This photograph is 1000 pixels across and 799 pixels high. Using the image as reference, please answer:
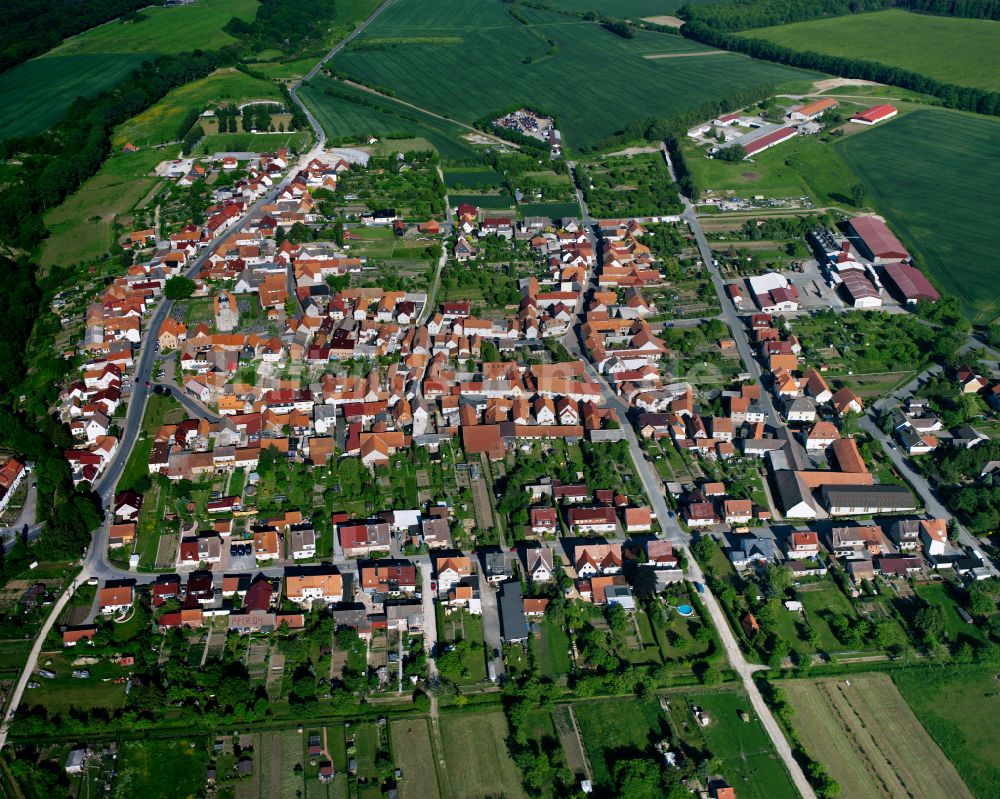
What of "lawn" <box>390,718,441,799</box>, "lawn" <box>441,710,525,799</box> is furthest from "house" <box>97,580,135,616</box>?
"lawn" <box>441,710,525,799</box>

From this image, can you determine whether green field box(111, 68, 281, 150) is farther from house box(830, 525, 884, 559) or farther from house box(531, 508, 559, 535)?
house box(830, 525, 884, 559)

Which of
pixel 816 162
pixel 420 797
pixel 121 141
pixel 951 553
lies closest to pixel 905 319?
pixel 951 553

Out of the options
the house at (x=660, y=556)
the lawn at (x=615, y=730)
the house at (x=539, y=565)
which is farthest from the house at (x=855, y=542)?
the house at (x=539, y=565)

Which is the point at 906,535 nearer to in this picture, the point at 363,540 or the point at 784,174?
the point at 363,540

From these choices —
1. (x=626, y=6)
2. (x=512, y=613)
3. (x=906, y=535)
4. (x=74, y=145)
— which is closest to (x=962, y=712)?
(x=906, y=535)

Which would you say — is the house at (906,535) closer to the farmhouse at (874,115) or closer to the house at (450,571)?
the house at (450,571)

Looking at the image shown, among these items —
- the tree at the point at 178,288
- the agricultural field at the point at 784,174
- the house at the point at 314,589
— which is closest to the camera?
the house at the point at 314,589

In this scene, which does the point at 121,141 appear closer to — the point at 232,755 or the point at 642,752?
the point at 232,755
